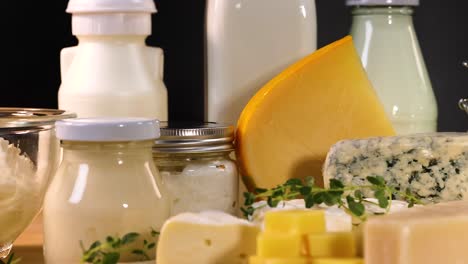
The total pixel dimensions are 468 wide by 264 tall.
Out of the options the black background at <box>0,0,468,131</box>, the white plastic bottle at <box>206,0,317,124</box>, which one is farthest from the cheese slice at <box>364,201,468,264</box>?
the black background at <box>0,0,468,131</box>

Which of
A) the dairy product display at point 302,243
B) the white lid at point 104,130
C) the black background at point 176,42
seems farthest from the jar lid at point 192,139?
the black background at point 176,42

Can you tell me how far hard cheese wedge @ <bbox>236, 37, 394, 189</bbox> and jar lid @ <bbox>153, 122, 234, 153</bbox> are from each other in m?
0.06

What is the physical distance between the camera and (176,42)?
1.41 metres

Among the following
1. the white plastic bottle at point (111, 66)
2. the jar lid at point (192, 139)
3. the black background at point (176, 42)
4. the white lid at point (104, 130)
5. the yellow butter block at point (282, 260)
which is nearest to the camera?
the yellow butter block at point (282, 260)

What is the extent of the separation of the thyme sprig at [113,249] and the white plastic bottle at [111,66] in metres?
0.27

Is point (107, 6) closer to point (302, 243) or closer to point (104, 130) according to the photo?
point (104, 130)

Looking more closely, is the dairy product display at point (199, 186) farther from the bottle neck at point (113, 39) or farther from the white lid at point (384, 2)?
the white lid at point (384, 2)

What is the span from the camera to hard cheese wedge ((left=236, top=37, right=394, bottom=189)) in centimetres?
97

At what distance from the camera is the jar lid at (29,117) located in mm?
849

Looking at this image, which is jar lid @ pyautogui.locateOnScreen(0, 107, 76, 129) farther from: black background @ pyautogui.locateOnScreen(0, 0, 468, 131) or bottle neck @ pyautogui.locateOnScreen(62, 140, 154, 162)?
black background @ pyautogui.locateOnScreen(0, 0, 468, 131)

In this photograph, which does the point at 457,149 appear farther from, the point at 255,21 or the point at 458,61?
the point at 458,61

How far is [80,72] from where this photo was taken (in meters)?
1.03

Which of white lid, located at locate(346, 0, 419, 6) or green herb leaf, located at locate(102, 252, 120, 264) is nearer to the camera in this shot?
green herb leaf, located at locate(102, 252, 120, 264)

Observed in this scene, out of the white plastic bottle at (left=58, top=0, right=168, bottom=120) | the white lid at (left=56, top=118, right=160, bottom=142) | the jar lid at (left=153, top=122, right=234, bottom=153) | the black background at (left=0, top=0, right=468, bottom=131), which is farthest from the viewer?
the black background at (left=0, top=0, right=468, bottom=131)
